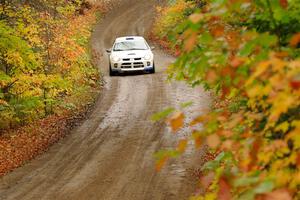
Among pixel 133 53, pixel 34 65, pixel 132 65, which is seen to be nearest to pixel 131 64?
pixel 132 65

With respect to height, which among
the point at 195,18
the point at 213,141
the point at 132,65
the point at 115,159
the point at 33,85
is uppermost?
the point at 195,18

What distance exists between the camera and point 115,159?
12117 mm

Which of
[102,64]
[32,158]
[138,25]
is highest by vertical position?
[138,25]

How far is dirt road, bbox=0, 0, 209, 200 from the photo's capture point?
10.1m

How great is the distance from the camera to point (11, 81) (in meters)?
14.7

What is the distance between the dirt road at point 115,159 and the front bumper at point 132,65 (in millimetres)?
1922

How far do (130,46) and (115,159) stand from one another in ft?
37.9

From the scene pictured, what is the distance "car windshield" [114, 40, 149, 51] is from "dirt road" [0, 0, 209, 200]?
8.65 ft

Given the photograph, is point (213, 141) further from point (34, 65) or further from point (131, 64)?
point (131, 64)

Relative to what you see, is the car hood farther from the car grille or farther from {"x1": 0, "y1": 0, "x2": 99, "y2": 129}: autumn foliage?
{"x1": 0, "y1": 0, "x2": 99, "y2": 129}: autumn foliage

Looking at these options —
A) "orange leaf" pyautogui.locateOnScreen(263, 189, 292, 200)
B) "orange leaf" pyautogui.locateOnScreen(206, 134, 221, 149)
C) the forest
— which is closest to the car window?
the forest

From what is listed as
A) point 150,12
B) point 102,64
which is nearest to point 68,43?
point 102,64

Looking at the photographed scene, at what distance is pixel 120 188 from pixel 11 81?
6277 millimetres

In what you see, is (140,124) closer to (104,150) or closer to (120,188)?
(104,150)
